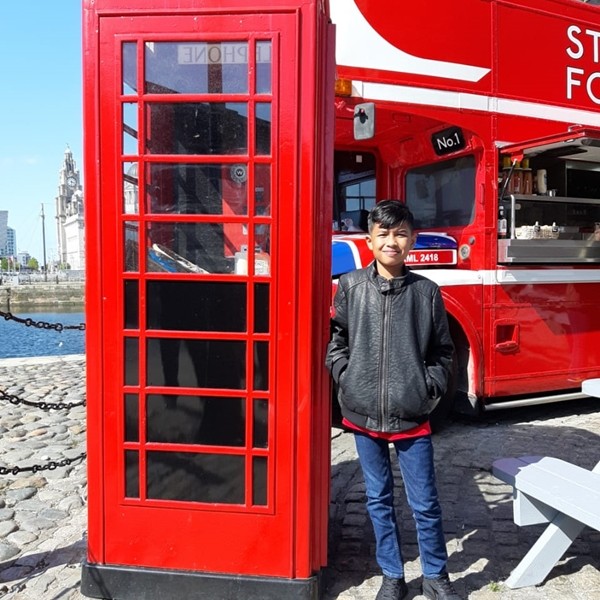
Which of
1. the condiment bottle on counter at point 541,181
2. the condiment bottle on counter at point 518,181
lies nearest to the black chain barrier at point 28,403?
the condiment bottle on counter at point 518,181

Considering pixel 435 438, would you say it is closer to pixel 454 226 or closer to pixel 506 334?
pixel 506 334

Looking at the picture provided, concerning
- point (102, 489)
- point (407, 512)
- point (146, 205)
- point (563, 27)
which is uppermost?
point (563, 27)

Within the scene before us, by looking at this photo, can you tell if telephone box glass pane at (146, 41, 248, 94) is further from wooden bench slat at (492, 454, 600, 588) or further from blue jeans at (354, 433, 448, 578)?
wooden bench slat at (492, 454, 600, 588)

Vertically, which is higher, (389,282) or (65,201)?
(65,201)

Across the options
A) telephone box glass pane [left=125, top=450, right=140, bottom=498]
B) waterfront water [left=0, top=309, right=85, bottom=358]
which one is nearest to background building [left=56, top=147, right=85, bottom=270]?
waterfront water [left=0, top=309, right=85, bottom=358]

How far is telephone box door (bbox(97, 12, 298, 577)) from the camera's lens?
102 inches

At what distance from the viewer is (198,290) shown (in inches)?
105

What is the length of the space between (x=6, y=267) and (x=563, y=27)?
91762mm

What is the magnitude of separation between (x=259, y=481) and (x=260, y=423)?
0.26 meters

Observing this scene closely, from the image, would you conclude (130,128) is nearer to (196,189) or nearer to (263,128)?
(196,189)

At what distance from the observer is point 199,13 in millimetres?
2555

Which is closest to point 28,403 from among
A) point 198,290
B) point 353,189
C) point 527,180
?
point 198,290

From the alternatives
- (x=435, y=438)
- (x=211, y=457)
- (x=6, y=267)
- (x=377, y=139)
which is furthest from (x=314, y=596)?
(x=6, y=267)

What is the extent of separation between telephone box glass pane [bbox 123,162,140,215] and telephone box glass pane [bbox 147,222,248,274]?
10 centimetres
